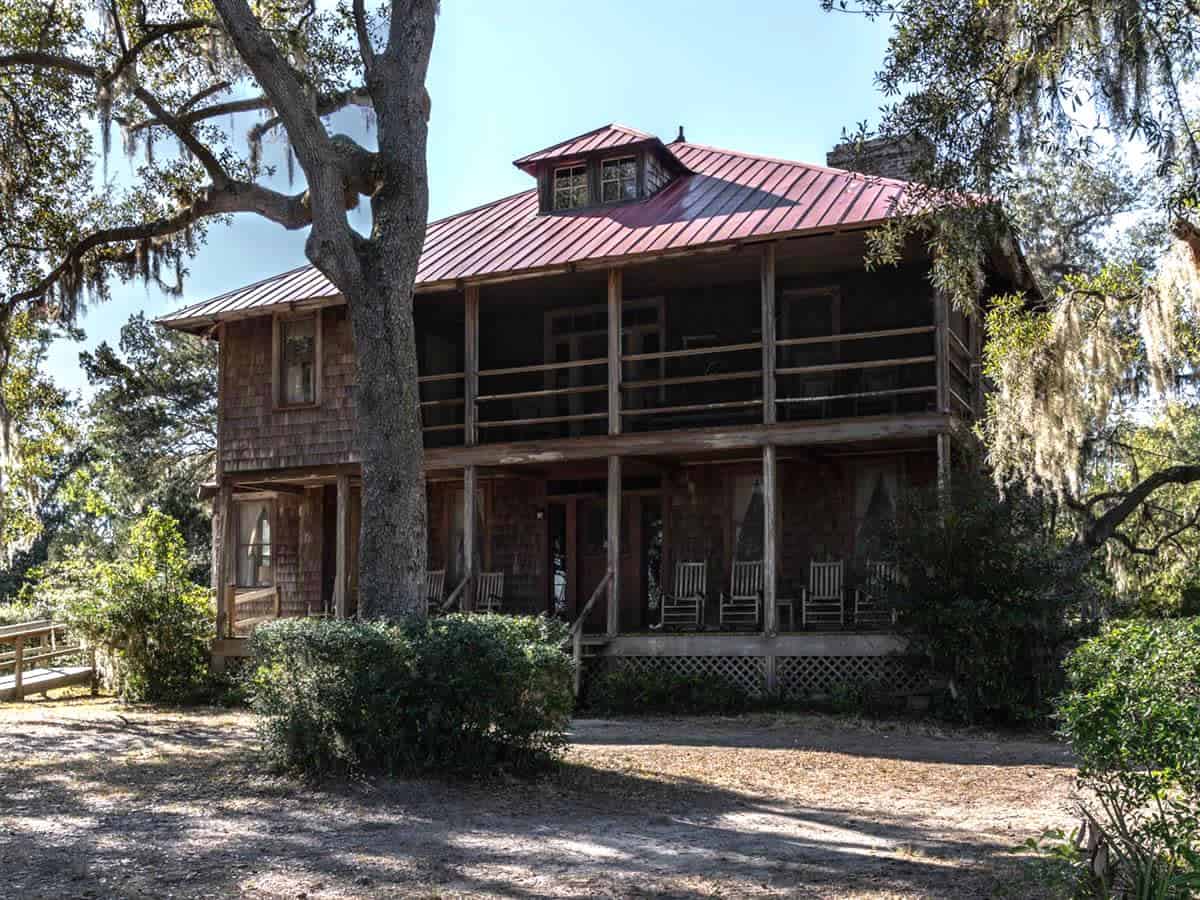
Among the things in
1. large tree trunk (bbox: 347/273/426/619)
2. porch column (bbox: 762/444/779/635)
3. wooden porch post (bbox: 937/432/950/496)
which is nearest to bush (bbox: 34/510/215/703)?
large tree trunk (bbox: 347/273/426/619)

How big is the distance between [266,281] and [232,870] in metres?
15.4

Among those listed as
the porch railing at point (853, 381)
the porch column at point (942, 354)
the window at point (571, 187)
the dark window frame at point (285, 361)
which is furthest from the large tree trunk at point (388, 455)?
the window at point (571, 187)

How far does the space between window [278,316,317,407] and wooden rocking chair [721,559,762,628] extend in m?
7.01

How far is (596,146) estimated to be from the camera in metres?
20.4

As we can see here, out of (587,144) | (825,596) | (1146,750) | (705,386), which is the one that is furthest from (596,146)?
(1146,750)

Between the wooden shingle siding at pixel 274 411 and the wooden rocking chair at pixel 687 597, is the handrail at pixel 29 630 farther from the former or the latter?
the wooden rocking chair at pixel 687 597

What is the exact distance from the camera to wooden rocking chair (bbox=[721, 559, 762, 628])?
18172mm

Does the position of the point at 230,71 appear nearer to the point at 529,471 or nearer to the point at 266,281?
the point at 266,281

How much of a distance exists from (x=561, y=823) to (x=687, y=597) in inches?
411

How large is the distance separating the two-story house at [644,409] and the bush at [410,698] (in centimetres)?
654

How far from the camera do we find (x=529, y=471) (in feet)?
64.4

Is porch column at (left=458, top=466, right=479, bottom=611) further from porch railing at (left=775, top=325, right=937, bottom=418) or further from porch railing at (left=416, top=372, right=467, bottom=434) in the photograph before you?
porch railing at (left=775, top=325, right=937, bottom=418)

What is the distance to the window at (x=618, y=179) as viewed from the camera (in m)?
20.1

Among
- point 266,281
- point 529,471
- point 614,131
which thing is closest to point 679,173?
point 614,131
